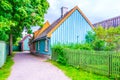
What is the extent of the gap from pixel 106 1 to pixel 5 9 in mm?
11884

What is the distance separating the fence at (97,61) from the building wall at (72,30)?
812 cm

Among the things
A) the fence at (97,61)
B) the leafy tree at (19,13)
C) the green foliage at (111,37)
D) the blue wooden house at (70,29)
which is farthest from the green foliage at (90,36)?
the fence at (97,61)

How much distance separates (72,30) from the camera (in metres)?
25.1

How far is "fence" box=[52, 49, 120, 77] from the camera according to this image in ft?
33.9

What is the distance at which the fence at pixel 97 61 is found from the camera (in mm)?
10332

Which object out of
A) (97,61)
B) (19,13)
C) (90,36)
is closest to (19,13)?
(19,13)

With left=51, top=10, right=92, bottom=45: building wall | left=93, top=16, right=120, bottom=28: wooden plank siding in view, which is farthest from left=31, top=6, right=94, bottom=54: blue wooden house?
Result: left=93, top=16, right=120, bottom=28: wooden plank siding

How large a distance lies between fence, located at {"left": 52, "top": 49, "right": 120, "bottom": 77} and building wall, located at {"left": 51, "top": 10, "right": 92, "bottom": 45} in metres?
8.12

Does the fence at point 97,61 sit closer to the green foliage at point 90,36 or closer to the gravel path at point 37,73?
the gravel path at point 37,73

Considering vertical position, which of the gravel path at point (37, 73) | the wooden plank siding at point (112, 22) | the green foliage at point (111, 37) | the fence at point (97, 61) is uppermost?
the wooden plank siding at point (112, 22)

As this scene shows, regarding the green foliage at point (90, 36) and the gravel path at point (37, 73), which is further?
the green foliage at point (90, 36)

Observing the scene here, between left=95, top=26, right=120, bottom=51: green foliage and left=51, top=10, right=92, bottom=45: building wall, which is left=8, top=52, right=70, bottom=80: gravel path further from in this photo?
left=51, top=10, right=92, bottom=45: building wall

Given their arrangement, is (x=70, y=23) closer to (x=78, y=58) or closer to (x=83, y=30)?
(x=83, y=30)

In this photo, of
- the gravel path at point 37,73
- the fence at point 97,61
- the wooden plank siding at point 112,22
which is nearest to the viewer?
the fence at point 97,61
